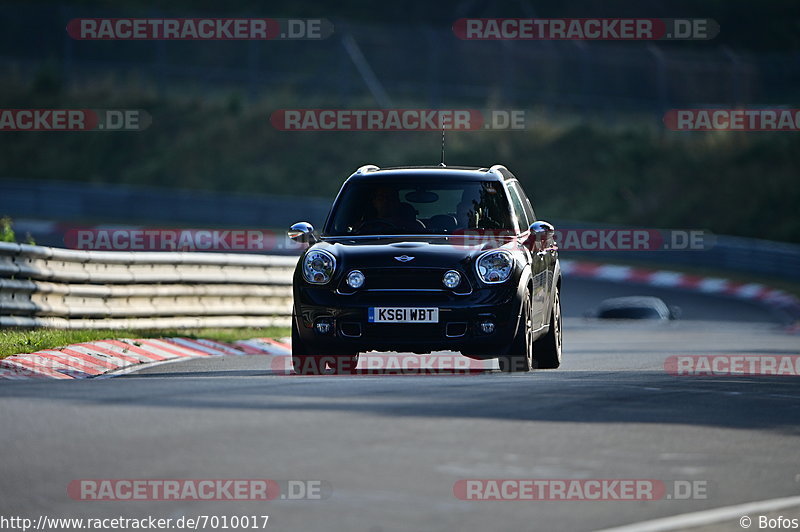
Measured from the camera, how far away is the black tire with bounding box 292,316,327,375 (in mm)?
12906

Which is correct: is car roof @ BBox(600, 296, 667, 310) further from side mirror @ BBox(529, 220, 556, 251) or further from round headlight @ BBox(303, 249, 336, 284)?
round headlight @ BBox(303, 249, 336, 284)

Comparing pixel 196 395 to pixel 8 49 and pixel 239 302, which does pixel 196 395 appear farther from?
pixel 8 49

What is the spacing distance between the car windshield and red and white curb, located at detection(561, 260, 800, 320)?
18.7 metres

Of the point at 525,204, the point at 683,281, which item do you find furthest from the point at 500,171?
the point at 683,281

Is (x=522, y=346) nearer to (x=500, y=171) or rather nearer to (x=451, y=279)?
(x=451, y=279)

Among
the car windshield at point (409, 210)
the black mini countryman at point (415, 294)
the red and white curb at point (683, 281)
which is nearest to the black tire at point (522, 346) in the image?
the black mini countryman at point (415, 294)

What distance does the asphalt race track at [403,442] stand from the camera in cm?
669

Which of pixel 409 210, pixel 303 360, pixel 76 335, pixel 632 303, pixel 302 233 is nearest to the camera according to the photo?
pixel 303 360

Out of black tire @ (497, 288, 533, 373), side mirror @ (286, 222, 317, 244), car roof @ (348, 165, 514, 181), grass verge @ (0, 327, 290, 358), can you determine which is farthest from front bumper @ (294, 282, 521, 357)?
grass verge @ (0, 327, 290, 358)

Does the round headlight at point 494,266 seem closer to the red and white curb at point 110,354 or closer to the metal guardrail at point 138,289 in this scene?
the red and white curb at point 110,354

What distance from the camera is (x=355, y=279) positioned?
499 inches

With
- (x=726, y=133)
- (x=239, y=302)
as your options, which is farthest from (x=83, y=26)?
(x=239, y=302)

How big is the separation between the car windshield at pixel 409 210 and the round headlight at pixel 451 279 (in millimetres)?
859

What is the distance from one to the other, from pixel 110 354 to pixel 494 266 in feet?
12.8
